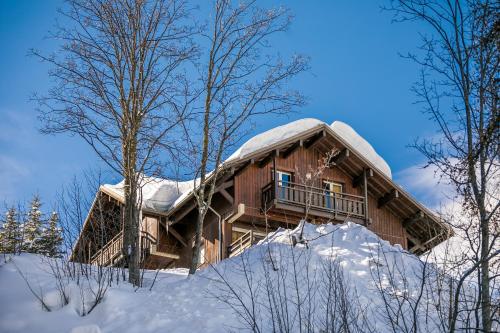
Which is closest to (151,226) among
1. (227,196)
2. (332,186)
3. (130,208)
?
(227,196)

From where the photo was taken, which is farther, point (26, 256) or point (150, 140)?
point (150, 140)

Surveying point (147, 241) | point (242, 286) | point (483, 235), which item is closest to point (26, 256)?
point (242, 286)

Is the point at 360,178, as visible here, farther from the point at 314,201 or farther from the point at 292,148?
the point at 292,148

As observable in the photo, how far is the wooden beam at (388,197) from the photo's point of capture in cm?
2714

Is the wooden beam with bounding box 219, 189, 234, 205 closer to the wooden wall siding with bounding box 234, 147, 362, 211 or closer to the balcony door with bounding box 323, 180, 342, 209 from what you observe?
the wooden wall siding with bounding box 234, 147, 362, 211

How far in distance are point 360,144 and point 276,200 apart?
6.36 meters

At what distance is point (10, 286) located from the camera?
12.0 meters

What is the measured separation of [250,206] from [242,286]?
1226 centimetres

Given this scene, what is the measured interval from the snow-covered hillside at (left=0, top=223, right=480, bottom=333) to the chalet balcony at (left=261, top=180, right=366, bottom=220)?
9762mm

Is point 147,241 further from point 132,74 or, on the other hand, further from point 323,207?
point 132,74

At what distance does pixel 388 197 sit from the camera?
1086 inches

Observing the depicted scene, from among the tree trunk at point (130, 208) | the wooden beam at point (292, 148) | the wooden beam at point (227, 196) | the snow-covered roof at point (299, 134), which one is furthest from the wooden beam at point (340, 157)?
the tree trunk at point (130, 208)

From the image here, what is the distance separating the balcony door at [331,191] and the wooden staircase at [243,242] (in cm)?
370

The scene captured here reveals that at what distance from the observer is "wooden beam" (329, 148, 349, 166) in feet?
86.9
